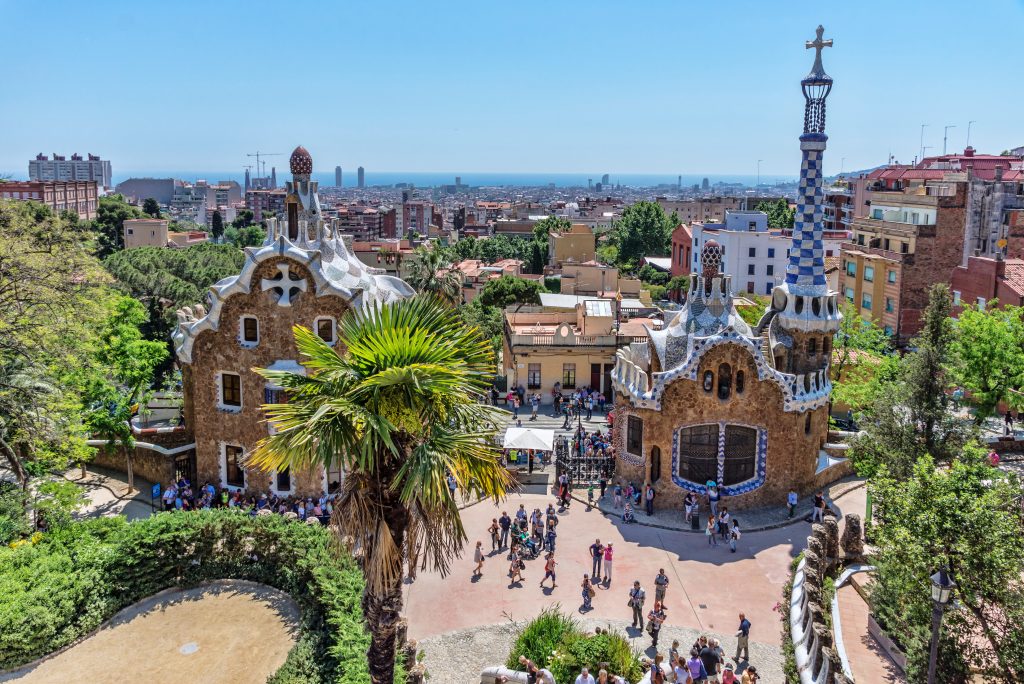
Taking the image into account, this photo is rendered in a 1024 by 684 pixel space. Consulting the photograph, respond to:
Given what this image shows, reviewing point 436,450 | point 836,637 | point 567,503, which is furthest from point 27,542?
point 836,637

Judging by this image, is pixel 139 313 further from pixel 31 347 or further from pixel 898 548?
pixel 898 548

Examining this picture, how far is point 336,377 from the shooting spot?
13.7 meters

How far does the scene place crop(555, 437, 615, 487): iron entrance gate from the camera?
31.9 metres

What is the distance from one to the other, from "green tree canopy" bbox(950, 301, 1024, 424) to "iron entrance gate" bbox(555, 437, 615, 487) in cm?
1349

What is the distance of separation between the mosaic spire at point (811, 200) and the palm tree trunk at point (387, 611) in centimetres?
2252

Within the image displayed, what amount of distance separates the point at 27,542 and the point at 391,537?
44.5ft

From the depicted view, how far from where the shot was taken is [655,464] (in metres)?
30.1

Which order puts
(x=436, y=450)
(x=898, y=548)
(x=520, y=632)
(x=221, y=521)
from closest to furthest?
(x=436, y=450), (x=898, y=548), (x=520, y=632), (x=221, y=521)

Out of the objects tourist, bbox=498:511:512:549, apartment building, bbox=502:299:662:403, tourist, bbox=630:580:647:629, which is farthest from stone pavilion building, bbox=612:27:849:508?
apartment building, bbox=502:299:662:403

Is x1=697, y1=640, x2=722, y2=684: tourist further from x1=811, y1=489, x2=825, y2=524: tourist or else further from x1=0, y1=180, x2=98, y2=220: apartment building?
x1=0, y1=180, x2=98, y2=220: apartment building

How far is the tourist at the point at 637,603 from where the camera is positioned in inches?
859

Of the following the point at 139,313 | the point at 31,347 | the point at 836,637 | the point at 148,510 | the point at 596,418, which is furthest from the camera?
the point at 596,418

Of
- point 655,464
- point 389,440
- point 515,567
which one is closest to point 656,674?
point 515,567

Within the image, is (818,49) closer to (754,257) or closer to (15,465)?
(15,465)
